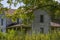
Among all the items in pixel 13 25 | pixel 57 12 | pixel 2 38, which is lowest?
pixel 13 25

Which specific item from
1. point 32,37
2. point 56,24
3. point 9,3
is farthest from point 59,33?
point 56,24

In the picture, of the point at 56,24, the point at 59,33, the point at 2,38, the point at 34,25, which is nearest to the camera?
the point at 59,33

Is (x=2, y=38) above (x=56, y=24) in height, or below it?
above

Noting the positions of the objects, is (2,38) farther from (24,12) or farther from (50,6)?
(50,6)

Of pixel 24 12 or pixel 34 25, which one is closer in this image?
pixel 24 12

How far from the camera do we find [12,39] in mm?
11430

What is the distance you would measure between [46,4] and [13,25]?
3120 cm

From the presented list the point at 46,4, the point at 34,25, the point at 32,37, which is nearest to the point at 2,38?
the point at 32,37

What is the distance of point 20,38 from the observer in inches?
449

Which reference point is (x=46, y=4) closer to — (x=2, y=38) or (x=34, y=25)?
(x=2, y=38)

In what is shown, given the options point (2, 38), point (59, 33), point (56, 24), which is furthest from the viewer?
point (56, 24)

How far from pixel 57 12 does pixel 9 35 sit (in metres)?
2.55

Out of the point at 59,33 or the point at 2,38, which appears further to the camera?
the point at 2,38

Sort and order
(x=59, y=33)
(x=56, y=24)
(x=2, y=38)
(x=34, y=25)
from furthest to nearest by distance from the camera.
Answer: (x=56, y=24) → (x=34, y=25) → (x=2, y=38) → (x=59, y=33)
